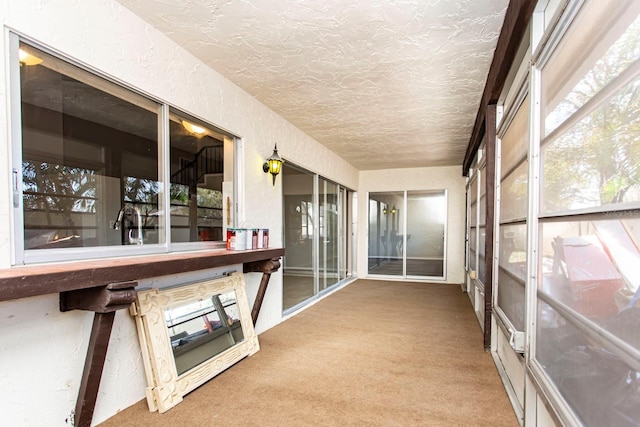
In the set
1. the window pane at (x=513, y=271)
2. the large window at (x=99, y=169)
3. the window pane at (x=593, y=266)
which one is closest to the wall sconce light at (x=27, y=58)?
the large window at (x=99, y=169)

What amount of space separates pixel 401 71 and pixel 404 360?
265 cm

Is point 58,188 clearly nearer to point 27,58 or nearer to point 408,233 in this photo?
point 27,58

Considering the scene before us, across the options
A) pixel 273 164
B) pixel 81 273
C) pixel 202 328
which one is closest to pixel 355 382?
pixel 202 328

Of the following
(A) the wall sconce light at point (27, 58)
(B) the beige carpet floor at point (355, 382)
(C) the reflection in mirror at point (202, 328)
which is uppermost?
(A) the wall sconce light at point (27, 58)

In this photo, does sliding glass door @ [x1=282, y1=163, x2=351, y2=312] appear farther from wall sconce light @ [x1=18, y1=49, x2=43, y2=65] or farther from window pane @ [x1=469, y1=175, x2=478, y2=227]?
wall sconce light @ [x1=18, y1=49, x2=43, y2=65]

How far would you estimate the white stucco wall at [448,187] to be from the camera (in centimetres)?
727

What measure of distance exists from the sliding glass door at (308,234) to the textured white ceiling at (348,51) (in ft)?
3.83

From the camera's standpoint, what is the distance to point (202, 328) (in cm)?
270

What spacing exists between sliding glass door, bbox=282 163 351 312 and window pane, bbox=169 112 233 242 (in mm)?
1283

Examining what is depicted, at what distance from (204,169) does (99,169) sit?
0.89 meters

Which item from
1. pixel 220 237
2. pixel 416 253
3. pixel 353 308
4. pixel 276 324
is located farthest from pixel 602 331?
pixel 416 253

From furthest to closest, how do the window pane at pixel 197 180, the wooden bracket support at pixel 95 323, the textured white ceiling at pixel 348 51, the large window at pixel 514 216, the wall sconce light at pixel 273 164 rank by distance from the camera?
the wall sconce light at pixel 273 164 < the window pane at pixel 197 180 < the large window at pixel 514 216 < the textured white ceiling at pixel 348 51 < the wooden bracket support at pixel 95 323

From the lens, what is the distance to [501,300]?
9.64 ft

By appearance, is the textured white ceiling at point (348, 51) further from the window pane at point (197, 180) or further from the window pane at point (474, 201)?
the window pane at point (474, 201)
